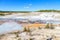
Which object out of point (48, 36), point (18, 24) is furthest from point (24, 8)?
point (48, 36)

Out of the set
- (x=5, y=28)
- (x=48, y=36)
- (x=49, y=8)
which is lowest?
(x=48, y=36)

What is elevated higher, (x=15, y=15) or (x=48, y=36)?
(x=15, y=15)

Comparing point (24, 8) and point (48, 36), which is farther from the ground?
point (24, 8)

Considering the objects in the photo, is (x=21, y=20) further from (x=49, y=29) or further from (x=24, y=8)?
(x=49, y=29)

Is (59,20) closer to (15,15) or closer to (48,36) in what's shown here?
(48,36)

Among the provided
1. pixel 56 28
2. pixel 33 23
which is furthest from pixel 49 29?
pixel 33 23

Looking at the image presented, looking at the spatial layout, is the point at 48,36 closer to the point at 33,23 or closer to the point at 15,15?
the point at 33,23

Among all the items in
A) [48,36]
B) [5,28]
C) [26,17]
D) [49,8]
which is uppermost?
[49,8]

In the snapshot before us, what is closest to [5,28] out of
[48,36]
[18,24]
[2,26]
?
[2,26]
